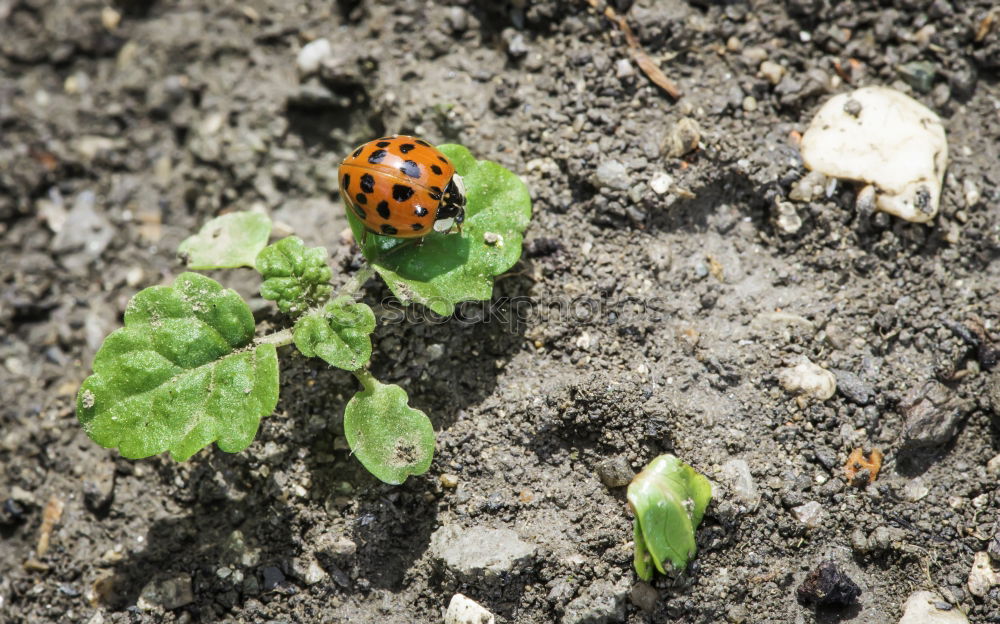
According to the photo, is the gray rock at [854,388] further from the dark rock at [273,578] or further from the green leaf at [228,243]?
the green leaf at [228,243]

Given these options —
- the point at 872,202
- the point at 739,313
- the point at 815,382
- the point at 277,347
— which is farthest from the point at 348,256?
the point at 872,202

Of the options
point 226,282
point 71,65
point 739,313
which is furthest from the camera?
point 71,65

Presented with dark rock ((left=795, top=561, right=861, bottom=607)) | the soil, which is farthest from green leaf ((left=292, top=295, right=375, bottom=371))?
dark rock ((left=795, top=561, right=861, bottom=607))

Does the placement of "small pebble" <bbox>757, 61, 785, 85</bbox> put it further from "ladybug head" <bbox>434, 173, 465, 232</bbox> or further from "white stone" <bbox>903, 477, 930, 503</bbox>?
"white stone" <bbox>903, 477, 930, 503</bbox>

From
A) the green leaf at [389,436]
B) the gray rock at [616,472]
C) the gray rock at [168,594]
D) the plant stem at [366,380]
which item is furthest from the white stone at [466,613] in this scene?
the gray rock at [168,594]

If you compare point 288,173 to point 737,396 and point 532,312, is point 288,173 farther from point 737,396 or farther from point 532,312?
point 737,396

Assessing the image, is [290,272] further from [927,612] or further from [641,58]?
[927,612]
